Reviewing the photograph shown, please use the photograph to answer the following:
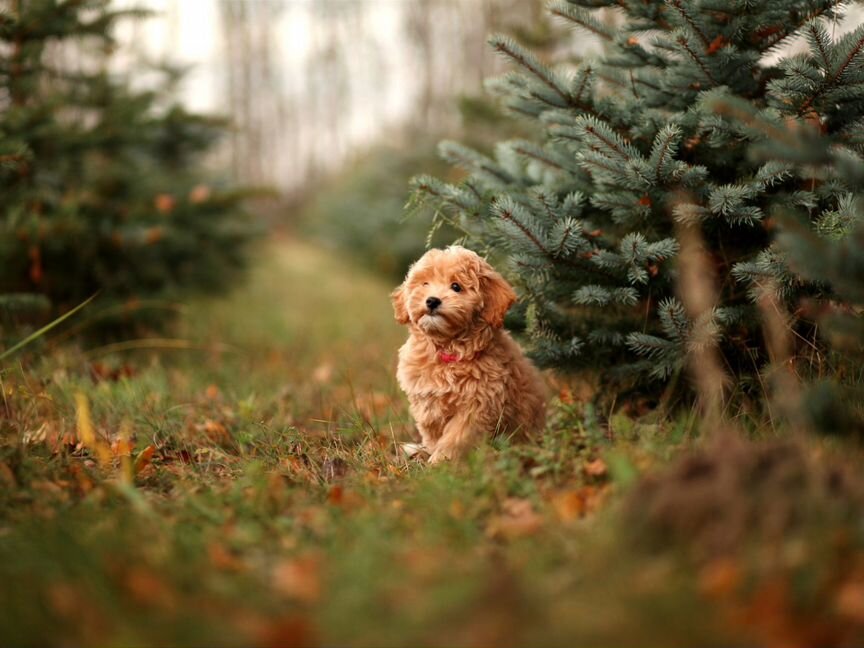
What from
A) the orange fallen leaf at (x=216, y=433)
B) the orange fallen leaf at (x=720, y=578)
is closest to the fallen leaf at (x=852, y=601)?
the orange fallen leaf at (x=720, y=578)

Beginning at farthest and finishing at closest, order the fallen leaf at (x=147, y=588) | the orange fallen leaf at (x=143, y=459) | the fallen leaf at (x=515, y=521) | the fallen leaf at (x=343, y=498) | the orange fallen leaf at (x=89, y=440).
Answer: the orange fallen leaf at (x=143, y=459)
the orange fallen leaf at (x=89, y=440)
the fallen leaf at (x=343, y=498)
the fallen leaf at (x=515, y=521)
the fallen leaf at (x=147, y=588)

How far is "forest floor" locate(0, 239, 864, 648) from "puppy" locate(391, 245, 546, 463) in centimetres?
20

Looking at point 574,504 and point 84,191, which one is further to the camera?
point 84,191

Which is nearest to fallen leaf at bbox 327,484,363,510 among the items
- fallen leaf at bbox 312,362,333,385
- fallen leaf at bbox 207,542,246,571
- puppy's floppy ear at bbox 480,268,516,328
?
fallen leaf at bbox 207,542,246,571

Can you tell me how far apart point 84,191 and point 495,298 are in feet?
13.6

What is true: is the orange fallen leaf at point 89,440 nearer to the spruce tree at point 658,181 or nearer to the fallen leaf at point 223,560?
the fallen leaf at point 223,560

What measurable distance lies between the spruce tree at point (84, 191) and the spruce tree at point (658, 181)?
3192 millimetres

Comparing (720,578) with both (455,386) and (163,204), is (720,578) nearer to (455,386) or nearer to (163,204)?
(455,386)

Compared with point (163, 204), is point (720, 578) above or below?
below

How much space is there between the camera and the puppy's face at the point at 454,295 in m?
3.36

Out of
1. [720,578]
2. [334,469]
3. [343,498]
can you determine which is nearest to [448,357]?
[334,469]

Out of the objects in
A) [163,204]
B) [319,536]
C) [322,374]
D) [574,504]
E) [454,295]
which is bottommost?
[322,374]

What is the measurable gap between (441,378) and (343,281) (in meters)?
10.7

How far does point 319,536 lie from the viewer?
2.42m
